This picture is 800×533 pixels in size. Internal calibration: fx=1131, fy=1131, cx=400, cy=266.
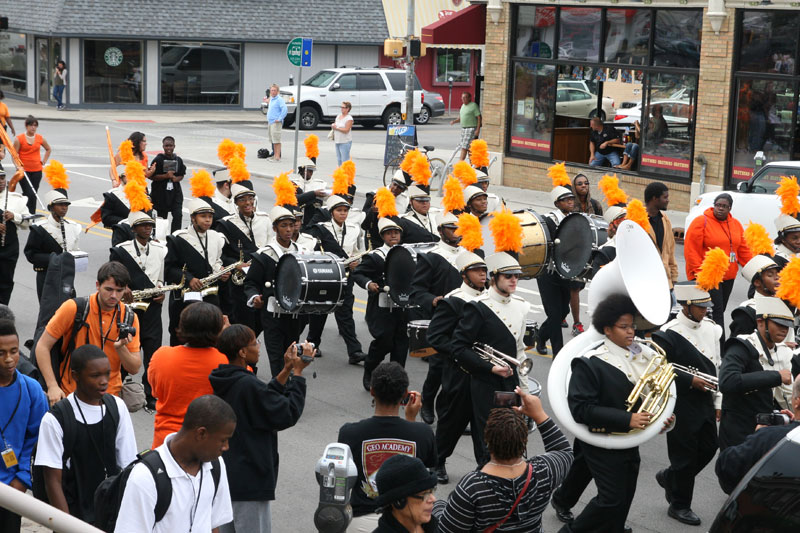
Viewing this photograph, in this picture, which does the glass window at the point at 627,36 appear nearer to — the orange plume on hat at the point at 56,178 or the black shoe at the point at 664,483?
the orange plume on hat at the point at 56,178

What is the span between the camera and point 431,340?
346 inches

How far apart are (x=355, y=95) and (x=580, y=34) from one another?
49.5ft

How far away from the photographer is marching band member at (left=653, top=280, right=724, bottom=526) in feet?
26.5

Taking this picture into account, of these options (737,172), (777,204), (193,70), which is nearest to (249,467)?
(777,204)

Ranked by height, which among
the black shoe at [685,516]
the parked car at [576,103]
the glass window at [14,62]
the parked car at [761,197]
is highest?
the glass window at [14,62]

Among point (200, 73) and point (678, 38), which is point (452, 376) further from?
point (200, 73)

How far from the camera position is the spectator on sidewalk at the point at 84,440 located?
5742mm

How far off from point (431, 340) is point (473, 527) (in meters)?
3.63

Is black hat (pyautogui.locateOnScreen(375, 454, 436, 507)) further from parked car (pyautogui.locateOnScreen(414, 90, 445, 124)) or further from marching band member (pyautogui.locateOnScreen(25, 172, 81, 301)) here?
parked car (pyautogui.locateOnScreen(414, 90, 445, 124))

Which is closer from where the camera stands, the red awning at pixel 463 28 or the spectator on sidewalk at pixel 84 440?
the spectator on sidewalk at pixel 84 440

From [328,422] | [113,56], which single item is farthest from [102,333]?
[113,56]

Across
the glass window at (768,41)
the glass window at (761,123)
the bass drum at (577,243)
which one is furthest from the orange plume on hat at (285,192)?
the glass window at (768,41)

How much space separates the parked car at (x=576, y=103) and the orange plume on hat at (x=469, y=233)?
53.9ft

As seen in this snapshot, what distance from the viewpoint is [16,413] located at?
5.92 metres
